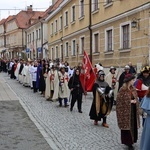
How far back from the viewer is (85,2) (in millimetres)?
25891

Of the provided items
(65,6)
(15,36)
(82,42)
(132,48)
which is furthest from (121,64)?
(15,36)

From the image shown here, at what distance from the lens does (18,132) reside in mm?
9008

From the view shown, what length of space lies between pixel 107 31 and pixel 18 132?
13823 millimetres

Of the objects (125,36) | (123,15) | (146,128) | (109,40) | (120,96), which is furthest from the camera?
(109,40)

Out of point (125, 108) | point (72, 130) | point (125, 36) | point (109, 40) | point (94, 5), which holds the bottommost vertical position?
point (72, 130)

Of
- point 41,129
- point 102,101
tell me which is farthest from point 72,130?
point 102,101

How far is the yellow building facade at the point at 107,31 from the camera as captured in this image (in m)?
17.2

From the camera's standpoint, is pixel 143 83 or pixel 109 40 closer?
pixel 143 83

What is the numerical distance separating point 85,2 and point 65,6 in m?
7.05

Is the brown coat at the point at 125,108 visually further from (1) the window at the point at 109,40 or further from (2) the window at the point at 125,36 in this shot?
(1) the window at the point at 109,40

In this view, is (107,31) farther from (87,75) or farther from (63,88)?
(87,75)

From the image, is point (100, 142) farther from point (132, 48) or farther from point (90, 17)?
point (90, 17)

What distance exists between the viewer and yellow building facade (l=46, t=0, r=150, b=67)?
17156 mm

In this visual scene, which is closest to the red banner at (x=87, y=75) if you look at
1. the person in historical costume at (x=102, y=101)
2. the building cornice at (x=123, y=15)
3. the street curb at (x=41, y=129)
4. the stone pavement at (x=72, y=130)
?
the stone pavement at (x=72, y=130)
